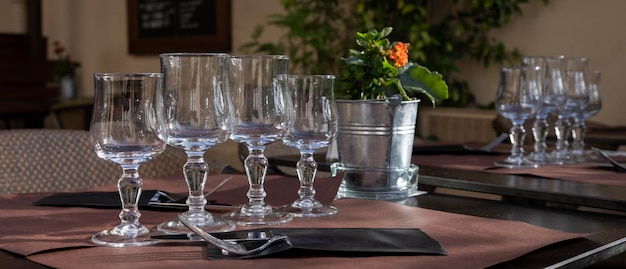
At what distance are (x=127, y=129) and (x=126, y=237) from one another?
0.13 meters

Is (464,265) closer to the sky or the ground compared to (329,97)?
closer to the ground

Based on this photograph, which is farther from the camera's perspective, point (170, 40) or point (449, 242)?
point (170, 40)

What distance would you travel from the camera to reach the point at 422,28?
14.3ft

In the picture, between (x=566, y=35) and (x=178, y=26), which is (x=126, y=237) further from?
(x=178, y=26)

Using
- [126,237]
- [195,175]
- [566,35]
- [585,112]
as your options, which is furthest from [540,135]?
[566,35]

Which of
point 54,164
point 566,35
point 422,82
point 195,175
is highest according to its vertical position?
point 566,35

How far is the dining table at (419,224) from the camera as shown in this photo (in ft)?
3.02

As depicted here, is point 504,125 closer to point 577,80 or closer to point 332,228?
point 577,80

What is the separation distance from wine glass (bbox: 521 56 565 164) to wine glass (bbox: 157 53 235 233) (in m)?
1.00

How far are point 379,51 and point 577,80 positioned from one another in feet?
2.42

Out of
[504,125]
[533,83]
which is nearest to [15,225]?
[533,83]

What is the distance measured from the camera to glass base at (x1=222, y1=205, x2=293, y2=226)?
1141mm

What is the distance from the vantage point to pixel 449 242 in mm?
1026

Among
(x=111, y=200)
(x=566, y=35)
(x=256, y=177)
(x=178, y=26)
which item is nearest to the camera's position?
(x=256, y=177)
